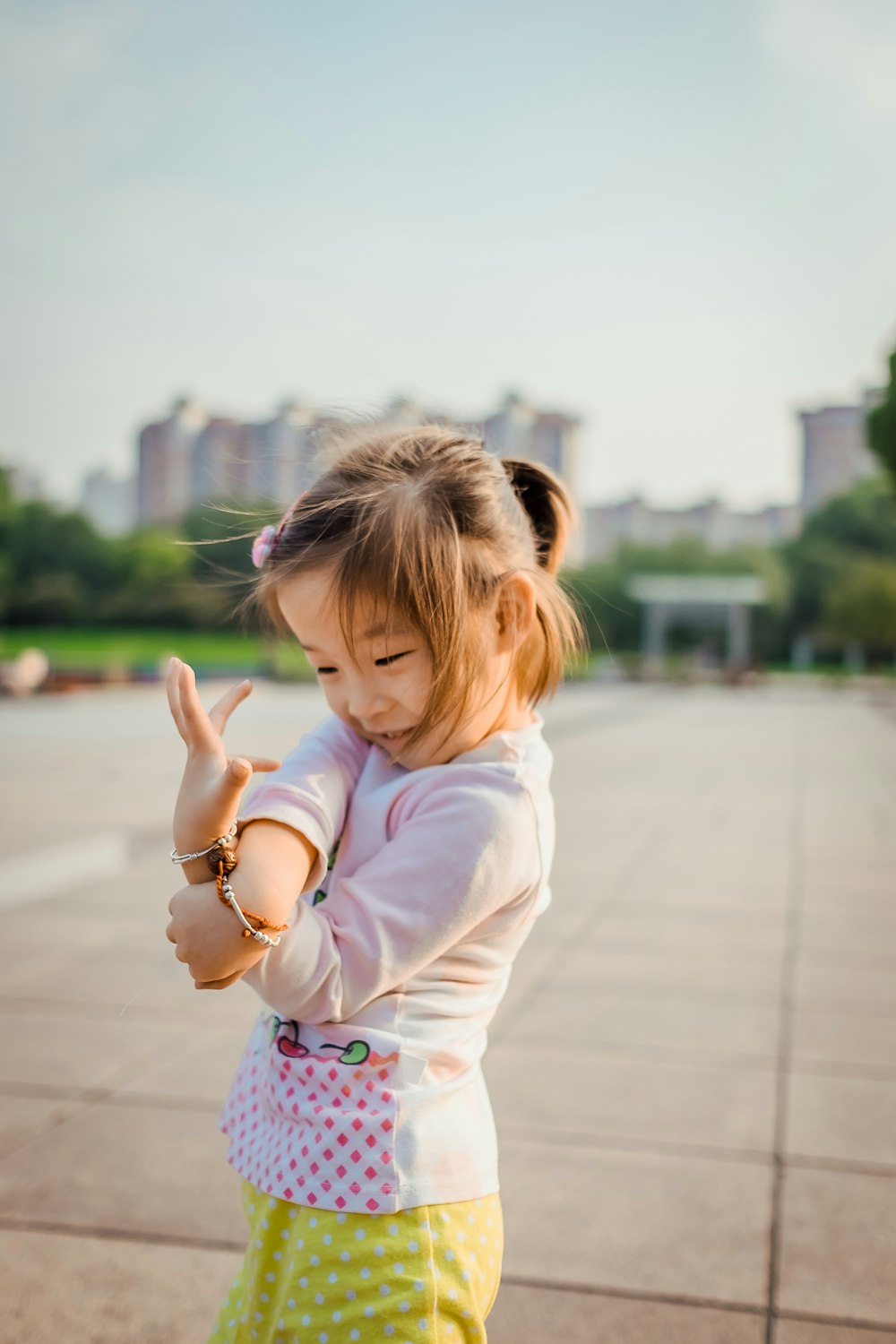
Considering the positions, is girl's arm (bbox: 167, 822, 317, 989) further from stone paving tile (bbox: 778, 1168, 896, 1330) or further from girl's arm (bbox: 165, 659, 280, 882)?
stone paving tile (bbox: 778, 1168, 896, 1330)

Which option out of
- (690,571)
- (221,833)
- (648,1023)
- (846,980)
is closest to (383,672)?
(221,833)

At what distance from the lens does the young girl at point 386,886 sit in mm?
1157

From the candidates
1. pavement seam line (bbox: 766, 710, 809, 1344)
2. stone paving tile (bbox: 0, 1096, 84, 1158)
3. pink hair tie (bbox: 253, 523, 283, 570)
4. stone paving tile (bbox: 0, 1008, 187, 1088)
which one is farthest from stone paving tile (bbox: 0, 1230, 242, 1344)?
pink hair tie (bbox: 253, 523, 283, 570)

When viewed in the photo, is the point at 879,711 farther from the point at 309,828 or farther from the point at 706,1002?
the point at 309,828

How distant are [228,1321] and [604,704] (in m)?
24.5

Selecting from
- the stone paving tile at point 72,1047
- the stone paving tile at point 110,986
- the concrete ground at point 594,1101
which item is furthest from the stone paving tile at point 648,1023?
the stone paving tile at point 72,1047

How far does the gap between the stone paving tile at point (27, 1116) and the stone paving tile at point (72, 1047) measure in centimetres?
11

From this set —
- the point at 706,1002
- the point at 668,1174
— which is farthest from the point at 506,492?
the point at 706,1002

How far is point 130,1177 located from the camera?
8.85 ft

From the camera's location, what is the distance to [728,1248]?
2.44 meters

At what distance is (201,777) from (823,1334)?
5.58 ft

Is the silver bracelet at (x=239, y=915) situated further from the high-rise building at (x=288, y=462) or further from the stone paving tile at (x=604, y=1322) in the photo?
the stone paving tile at (x=604, y=1322)

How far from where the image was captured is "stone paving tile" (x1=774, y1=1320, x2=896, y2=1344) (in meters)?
2.12

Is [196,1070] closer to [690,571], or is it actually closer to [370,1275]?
[370,1275]
